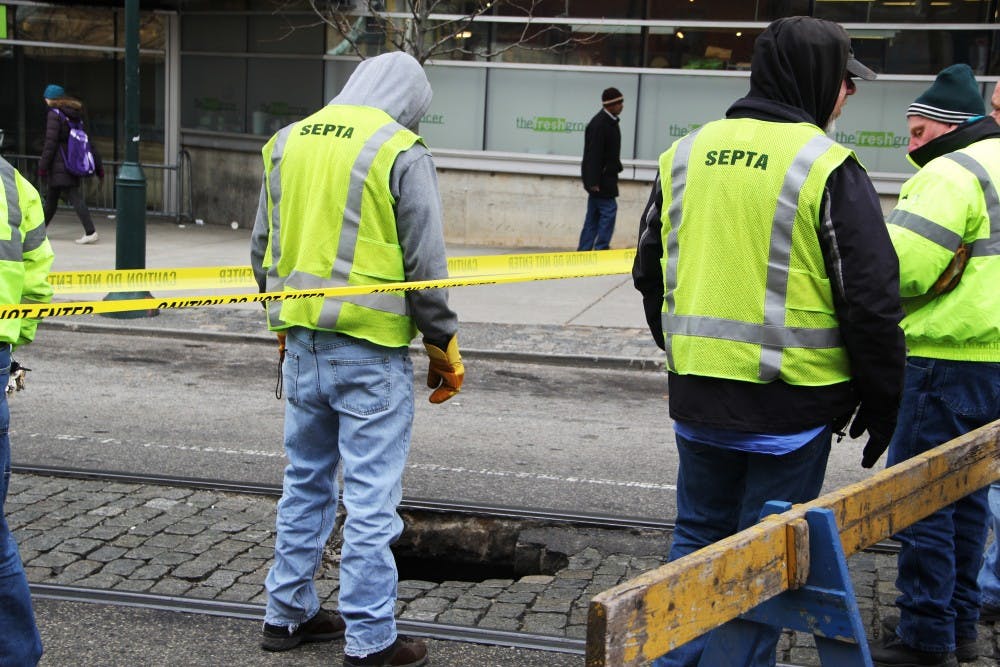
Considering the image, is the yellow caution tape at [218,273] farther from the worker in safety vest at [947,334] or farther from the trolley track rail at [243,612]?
the worker in safety vest at [947,334]

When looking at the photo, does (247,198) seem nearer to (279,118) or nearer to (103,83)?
(279,118)

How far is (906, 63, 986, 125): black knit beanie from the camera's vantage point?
415cm

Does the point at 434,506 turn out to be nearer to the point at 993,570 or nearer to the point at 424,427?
the point at 424,427

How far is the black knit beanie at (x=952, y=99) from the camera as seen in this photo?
415 cm

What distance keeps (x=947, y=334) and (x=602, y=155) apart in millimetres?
10355

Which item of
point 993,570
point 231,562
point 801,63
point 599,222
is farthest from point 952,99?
point 599,222

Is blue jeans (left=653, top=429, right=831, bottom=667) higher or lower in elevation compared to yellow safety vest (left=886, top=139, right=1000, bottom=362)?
lower

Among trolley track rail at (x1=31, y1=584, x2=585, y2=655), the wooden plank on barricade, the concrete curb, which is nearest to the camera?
the wooden plank on barricade

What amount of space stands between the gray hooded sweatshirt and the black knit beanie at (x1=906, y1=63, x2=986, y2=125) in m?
1.70

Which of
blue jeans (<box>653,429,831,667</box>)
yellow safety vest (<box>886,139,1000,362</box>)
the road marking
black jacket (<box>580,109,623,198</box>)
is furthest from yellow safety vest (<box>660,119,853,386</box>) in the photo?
black jacket (<box>580,109,623,198</box>)

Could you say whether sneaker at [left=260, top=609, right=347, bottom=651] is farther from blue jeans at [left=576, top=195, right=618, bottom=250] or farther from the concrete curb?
blue jeans at [left=576, top=195, right=618, bottom=250]

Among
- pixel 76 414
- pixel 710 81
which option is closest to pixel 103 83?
pixel 710 81

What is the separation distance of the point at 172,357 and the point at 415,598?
17.5ft

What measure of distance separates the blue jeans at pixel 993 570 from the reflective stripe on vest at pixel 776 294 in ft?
5.75
